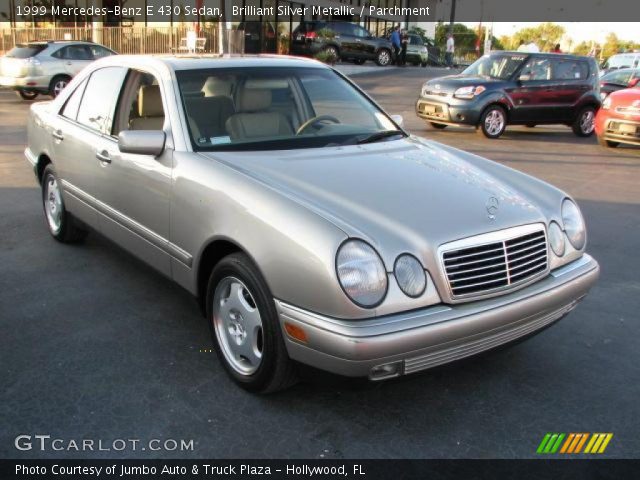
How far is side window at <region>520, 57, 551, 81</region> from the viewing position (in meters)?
12.8

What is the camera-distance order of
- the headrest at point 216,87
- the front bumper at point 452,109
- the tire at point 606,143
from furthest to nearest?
the front bumper at point 452,109, the tire at point 606,143, the headrest at point 216,87

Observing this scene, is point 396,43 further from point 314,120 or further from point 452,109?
point 314,120

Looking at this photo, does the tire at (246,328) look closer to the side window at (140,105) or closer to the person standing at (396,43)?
the side window at (140,105)

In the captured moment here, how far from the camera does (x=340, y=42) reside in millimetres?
29125

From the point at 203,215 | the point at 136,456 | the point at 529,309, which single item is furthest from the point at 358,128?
the point at 136,456

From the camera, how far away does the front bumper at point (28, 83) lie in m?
15.9

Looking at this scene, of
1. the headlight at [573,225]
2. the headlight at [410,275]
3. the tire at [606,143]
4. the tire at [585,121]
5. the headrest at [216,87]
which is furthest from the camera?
the tire at [585,121]

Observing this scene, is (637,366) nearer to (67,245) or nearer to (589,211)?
(589,211)

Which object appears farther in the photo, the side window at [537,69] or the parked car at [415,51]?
the parked car at [415,51]

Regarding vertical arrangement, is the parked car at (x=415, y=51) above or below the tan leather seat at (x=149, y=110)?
above

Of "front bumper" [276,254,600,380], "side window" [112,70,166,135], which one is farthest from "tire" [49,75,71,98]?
"front bumper" [276,254,600,380]

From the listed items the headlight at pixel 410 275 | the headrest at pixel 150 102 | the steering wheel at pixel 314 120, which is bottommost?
the headlight at pixel 410 275

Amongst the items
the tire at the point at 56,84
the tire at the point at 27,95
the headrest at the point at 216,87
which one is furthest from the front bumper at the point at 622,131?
the tire at the point at 27,95

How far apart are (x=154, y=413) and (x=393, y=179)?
1.66 m
